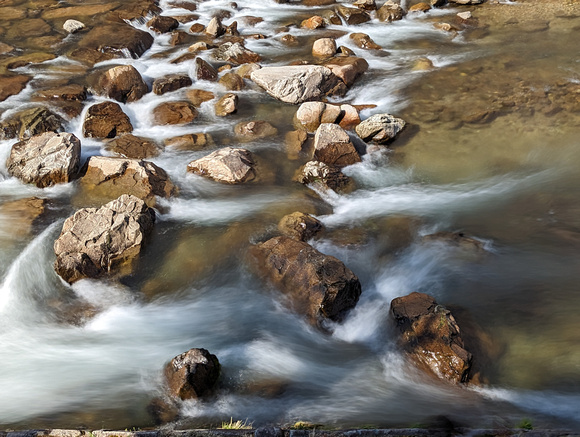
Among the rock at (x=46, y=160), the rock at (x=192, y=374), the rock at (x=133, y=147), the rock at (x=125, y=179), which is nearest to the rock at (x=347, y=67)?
the rock at (x=133, y=147)

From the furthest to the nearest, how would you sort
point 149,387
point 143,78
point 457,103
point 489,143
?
1. point 143,78
2. point 457,103
3. point 489,143
4. point 149,387

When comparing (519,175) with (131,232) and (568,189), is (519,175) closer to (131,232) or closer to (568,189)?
(568,189)

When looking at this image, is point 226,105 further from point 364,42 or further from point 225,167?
point 364,42

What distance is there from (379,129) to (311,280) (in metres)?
4.35

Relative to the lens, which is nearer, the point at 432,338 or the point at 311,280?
the point at 432,338

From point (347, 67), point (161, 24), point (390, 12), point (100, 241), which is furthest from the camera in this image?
point (390, 12)

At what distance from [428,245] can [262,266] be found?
2.41 metres

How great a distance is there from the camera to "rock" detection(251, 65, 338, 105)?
10.9m

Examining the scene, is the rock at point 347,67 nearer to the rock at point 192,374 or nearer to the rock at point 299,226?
the rock at point 299,226

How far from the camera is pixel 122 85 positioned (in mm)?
10844

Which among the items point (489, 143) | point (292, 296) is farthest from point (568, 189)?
point (292, 296)

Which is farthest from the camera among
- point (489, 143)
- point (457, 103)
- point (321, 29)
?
point (321, 29)

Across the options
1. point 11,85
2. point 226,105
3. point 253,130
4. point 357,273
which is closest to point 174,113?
point 226,105

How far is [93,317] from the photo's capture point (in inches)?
249
